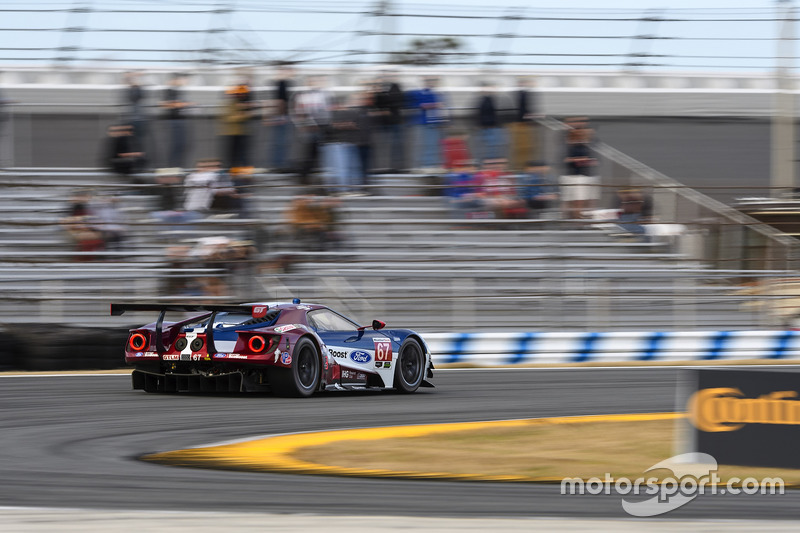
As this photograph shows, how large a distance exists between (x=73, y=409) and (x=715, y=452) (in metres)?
5.56

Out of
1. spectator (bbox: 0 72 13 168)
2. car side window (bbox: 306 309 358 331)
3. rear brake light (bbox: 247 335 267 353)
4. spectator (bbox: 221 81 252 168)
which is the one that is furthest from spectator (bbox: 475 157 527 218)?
spectator (bbox: 0 72 13 168)

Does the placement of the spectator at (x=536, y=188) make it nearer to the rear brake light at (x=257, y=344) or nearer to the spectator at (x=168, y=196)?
the spectator at (x=168, y=196)

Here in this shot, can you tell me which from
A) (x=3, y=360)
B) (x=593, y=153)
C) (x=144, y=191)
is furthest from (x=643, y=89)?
(x=3, y=360)

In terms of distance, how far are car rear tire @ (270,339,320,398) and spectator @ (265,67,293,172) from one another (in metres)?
6.19

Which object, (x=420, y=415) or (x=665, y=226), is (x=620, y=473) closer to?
(x=420, y=415)

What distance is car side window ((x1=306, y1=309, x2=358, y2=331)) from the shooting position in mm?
11281

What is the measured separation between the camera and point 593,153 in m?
19.0

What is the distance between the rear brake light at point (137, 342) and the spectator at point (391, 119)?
7.02 meters

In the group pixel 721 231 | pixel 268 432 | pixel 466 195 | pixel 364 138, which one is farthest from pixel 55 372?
pixel 721 231

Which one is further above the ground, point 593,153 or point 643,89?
point 643,89

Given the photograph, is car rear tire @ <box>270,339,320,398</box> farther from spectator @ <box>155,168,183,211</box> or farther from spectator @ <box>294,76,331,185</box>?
spectator @ <box>294,76,331,185</box>

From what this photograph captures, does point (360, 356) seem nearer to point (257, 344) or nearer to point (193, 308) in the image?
point (257, 344)

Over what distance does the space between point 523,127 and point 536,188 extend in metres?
1.02

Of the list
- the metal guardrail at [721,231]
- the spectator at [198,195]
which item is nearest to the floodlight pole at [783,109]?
the metal guardrail at [721,231]
